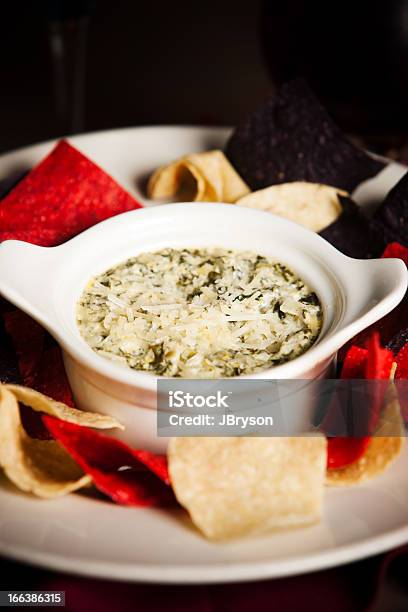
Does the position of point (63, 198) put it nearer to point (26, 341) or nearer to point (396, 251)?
point (26, 341)

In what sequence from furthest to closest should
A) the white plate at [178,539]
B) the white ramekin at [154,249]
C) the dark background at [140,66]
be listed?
1. the dark background at [140,66]
2. the white ramekin at [154,249]
3. the white plate at [178,539]

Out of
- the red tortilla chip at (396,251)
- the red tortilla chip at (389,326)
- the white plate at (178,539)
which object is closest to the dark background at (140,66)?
the red tortilla chip at (396,251)

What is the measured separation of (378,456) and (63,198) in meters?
1.00

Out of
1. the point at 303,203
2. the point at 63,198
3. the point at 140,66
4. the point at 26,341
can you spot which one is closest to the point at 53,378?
the point at 26,341

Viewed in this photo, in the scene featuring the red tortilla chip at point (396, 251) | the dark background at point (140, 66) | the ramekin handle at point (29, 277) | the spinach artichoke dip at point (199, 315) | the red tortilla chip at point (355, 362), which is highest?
the ramekin handle at point (29, 277)

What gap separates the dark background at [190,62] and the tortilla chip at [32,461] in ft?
4.58

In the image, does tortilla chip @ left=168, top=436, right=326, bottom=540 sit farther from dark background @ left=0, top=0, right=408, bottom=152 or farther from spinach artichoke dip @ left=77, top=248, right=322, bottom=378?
dark background @ left=0, top=0, right=408, bottom=152

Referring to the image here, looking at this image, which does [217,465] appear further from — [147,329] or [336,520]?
[147,329]

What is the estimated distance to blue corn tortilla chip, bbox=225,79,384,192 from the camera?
236cm

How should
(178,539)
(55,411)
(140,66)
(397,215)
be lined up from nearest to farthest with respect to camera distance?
(178,539), (55,411), (397,215), (140,66)

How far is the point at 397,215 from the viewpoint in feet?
7.18

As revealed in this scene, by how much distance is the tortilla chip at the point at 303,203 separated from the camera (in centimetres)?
226

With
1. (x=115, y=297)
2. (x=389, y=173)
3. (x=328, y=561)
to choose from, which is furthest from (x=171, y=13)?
(x=328, y=561)

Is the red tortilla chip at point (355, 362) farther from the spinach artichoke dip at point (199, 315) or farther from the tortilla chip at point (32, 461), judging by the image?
the tortilla chip at point (32, 461)
